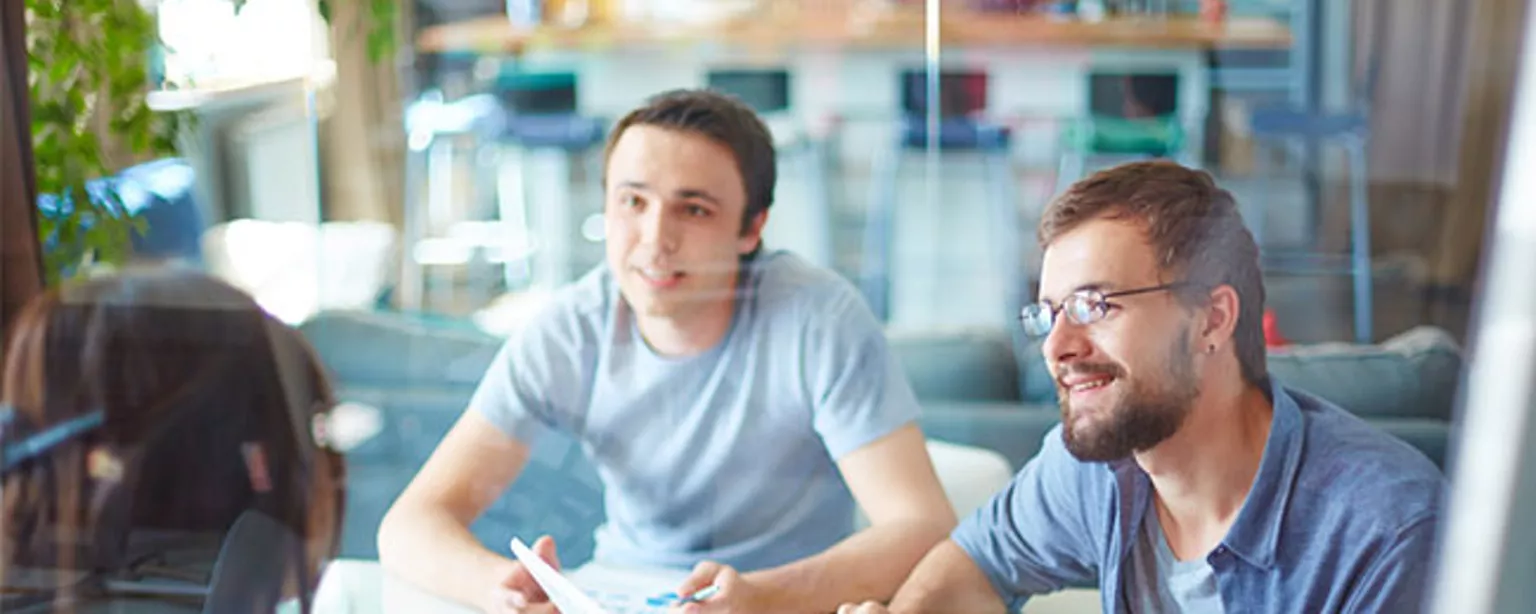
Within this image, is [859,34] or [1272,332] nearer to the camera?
[1272,332]

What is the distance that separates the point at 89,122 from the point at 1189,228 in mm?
1050

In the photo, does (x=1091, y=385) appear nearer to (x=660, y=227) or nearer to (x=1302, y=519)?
(x=1302, y=519)

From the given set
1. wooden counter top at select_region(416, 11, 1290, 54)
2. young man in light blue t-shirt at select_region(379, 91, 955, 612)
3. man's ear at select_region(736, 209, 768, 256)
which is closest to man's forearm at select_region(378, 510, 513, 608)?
young man in light blue t-shirt at select_region(379, 91, 955, 612)

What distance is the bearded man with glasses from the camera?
40.3 inches

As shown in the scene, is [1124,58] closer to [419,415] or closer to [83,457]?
[419,415]

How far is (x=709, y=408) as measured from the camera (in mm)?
1334

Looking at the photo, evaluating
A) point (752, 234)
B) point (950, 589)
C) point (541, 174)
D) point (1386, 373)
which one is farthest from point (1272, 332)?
point (541, 174)

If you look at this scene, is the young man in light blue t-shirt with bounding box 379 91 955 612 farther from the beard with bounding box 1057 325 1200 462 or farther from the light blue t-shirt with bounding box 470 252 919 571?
the beard with bounding box 1057 325 1200 462

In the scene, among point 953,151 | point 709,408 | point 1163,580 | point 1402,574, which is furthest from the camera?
point 953,151

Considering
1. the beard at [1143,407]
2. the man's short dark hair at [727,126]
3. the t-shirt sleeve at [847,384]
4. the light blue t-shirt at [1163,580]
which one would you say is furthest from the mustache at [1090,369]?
the man's short dark hair at [727,126]

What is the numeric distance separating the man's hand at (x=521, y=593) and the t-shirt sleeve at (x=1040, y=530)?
34 cm

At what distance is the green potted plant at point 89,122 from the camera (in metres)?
1.49

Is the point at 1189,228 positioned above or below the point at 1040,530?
above

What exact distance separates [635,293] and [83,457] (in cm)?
61
